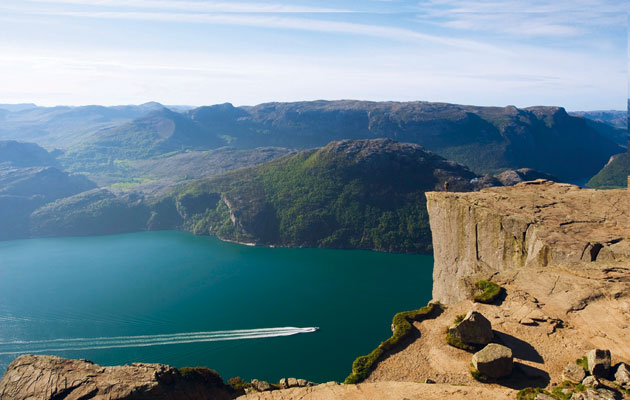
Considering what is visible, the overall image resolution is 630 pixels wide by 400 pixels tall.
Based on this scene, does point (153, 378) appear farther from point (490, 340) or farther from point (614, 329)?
point (614, 329)

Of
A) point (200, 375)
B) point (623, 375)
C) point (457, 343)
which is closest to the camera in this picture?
point (200, 375)

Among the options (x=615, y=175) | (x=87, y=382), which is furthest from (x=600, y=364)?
(x=615, y=175)

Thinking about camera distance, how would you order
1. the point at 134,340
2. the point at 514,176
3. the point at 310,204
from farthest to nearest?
the point at 514,176
the point at 310,204
the point at 134,340

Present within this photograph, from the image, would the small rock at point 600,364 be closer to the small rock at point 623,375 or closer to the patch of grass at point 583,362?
the small rock at point 623,375

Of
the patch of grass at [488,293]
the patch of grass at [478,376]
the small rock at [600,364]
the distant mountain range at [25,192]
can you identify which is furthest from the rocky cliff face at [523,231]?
the distant mountain range at [25,192]

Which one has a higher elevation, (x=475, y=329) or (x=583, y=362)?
(x=475, y=329)

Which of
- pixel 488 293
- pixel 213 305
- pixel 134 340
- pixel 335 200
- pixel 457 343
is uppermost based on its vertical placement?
pixel 488 293

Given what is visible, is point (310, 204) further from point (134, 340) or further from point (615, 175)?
point (615, 175)

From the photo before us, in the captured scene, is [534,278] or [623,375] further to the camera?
[534,278]
